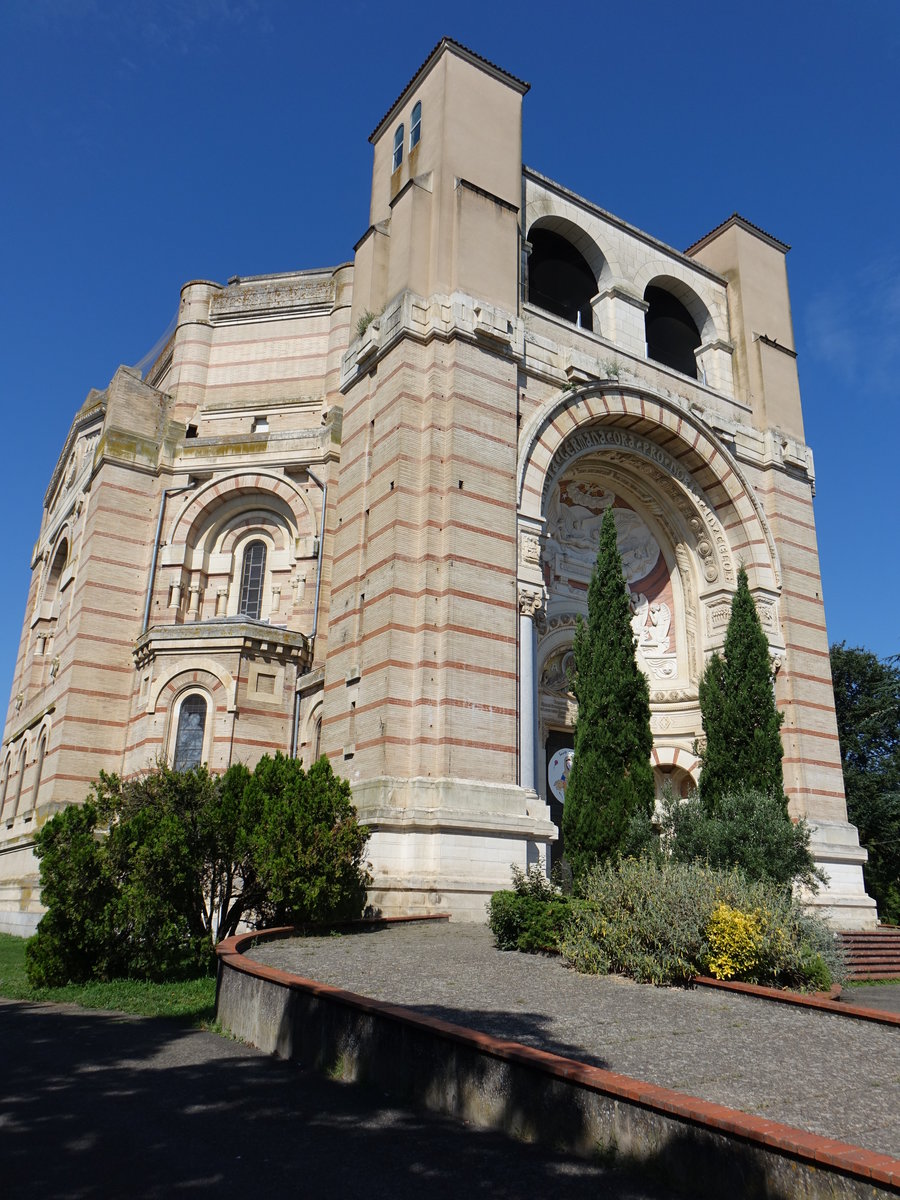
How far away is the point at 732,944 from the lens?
32.9 ft

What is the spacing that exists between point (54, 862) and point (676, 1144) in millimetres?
9120

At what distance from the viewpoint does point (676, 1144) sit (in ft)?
15.9

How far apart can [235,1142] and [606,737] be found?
11818 millimetres

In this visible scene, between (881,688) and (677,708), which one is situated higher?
(881,688)

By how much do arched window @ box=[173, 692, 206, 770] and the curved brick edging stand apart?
42.8ft

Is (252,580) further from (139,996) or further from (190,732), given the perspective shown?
(139,996)

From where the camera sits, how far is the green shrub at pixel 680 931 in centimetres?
1001

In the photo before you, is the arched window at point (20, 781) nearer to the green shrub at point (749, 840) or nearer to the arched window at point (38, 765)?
the arched window at point (38, 765)

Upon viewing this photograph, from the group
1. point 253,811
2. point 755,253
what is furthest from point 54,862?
point 755,253

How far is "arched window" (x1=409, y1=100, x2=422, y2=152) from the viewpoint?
21.4 meters

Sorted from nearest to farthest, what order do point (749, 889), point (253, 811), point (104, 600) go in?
point (749, 889) < point (253, 811) < point (104, 600)

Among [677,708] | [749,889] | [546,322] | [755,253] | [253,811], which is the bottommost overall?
[749,889]

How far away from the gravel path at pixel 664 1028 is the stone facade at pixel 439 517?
4.91 m

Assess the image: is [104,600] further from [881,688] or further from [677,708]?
[881,688]
